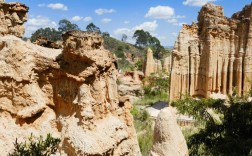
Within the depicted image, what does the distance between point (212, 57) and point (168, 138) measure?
19.3 meters

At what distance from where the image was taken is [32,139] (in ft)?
27.7

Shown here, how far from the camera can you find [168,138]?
8.06 m

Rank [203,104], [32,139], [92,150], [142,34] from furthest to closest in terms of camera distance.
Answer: [142,34] → [203,104] → [32,139] → [92,150]

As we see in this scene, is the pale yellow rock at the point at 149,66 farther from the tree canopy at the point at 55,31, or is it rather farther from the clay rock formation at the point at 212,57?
the tree canopy at the point at 55,31

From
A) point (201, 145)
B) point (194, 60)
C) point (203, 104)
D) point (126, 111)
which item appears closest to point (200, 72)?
point (194, 60)

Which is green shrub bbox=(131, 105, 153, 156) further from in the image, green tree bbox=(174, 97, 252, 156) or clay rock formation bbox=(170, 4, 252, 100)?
clay rock formation bbox=(170, 4, 252, 100)

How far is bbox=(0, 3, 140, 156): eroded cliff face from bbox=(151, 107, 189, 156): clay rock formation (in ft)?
2.72

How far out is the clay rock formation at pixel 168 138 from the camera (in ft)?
26.3

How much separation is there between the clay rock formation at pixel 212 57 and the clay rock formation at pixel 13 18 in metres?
16.3

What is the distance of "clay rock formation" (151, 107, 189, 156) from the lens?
8023 millimetres

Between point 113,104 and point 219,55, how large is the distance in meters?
19.9

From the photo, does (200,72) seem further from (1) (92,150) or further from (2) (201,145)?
(1) (92,150)

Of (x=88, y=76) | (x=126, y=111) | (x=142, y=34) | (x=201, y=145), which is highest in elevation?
(x=142, y=34)

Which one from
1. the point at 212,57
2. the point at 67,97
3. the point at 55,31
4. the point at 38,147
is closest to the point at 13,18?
the point at 67,97
